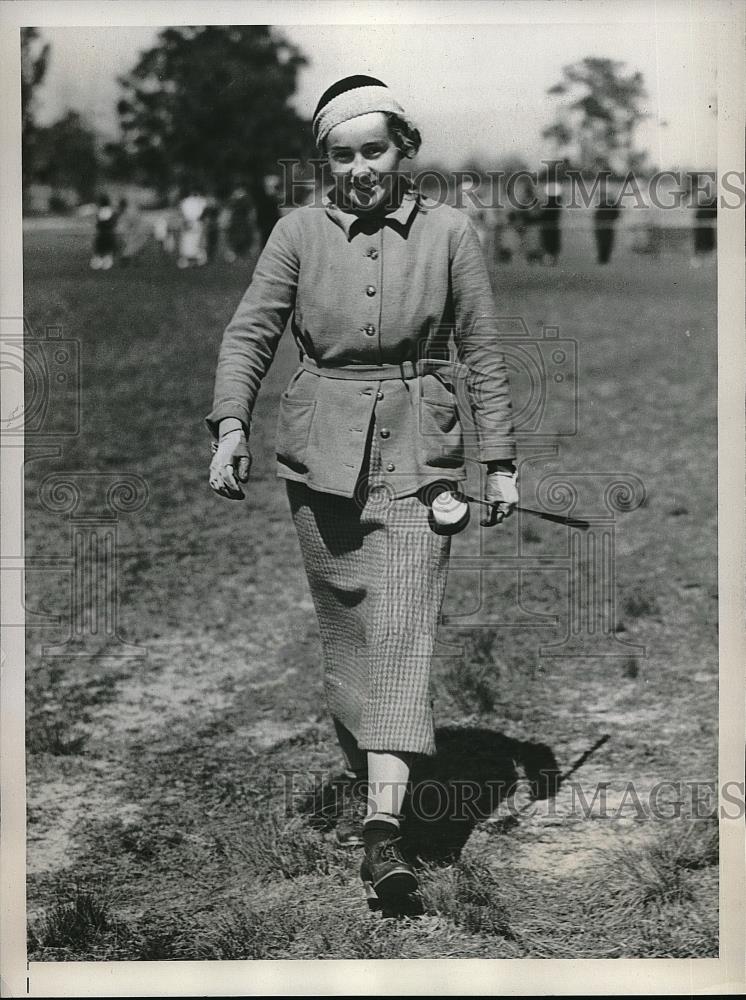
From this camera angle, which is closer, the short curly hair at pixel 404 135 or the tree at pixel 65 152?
the short curly hair at pixel 404 135

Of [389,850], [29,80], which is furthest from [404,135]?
[389,850]

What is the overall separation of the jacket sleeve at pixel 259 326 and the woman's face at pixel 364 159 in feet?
0.68

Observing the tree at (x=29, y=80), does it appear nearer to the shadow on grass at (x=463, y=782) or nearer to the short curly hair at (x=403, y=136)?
the short curly hair at (x=403, y=136)

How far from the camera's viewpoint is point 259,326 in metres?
4.71

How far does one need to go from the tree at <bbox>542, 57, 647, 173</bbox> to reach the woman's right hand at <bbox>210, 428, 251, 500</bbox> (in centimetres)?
139

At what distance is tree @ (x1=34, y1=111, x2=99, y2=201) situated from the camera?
503 centimetres

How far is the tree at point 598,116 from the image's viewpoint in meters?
4.96

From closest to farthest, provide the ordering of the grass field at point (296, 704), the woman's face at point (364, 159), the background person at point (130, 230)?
the woman's face at point (364, 159) < the grass field at point (296, 704) < the background person at point (130, 230)

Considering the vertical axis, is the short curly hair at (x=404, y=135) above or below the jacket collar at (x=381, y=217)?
above

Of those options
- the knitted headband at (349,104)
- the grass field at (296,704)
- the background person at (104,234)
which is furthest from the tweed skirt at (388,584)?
the background person at (104,234)

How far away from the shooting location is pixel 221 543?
238 inches

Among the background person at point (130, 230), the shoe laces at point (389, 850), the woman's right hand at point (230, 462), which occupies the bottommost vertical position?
the shoe laces at point (389, 850)

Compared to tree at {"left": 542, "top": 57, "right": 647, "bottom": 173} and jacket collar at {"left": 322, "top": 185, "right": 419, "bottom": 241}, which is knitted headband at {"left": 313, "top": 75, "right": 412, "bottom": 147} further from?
tree at {"left": 542, "top": 57, "right": 647, "bottom": 173}

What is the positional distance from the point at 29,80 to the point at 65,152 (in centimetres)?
25
